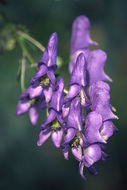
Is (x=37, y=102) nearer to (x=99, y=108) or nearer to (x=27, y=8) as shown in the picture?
(x=99, y=108)

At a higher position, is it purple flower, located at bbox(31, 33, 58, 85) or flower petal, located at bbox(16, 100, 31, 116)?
purple flower, located at bbox(31, 33, 58, 85)

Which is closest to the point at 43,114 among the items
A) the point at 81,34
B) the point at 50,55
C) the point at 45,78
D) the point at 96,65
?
the point at 81,34

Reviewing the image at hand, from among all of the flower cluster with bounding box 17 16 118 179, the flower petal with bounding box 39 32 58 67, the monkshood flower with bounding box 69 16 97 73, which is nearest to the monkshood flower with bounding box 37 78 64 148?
the flower cluster with bounding box 17 16 118 179

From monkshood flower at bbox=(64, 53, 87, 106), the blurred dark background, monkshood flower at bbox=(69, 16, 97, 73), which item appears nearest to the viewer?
monkshood flower at bbox=(64, 53, 87, 106)

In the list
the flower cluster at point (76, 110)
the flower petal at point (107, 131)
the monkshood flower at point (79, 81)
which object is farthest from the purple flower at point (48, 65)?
the flower petal at point (107, 131)

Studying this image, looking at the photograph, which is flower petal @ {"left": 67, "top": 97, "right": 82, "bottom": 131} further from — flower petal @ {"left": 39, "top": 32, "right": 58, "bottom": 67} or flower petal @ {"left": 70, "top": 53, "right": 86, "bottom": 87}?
flower petal @ {"left": 39, "top": 32, "right": 58, "bottom": 67}
